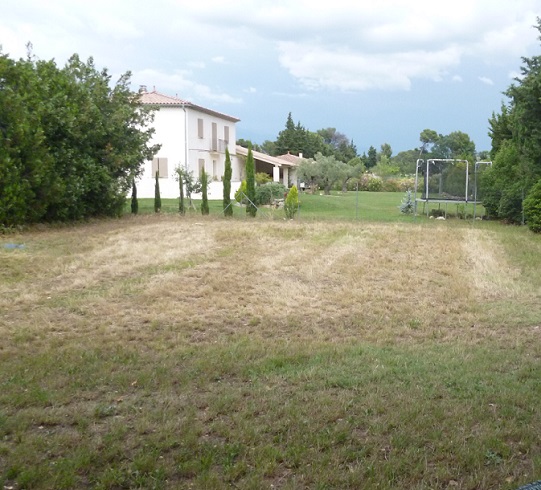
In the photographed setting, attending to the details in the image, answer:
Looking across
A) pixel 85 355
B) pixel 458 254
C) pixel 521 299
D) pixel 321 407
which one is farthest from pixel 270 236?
pixel 321 407

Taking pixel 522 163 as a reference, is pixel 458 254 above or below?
below

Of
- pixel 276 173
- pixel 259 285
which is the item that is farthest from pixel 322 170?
pixel 259 285

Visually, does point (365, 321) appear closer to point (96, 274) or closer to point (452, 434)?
point (452, 434)

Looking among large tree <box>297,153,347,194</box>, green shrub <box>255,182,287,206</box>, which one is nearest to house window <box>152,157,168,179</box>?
green shrub <box>255,182,287,206</box>

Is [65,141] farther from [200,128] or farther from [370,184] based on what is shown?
[370,184]

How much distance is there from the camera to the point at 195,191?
2488 centimetres

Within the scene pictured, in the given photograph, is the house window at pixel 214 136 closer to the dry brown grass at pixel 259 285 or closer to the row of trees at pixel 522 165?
the row of trees at pixel 522 165

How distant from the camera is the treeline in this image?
15.5m

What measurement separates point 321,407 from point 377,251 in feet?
28.3

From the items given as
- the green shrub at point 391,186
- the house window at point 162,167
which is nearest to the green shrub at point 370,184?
the green shrub at point 391,186

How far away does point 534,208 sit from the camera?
56.2ft

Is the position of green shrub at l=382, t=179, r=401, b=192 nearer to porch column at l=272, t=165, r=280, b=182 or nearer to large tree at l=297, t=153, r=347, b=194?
porch column at l=272, t=165, r=280, b=182

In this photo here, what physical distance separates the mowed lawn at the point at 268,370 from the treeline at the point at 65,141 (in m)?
4.09

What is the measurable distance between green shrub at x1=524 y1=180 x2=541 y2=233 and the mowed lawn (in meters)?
4.79
